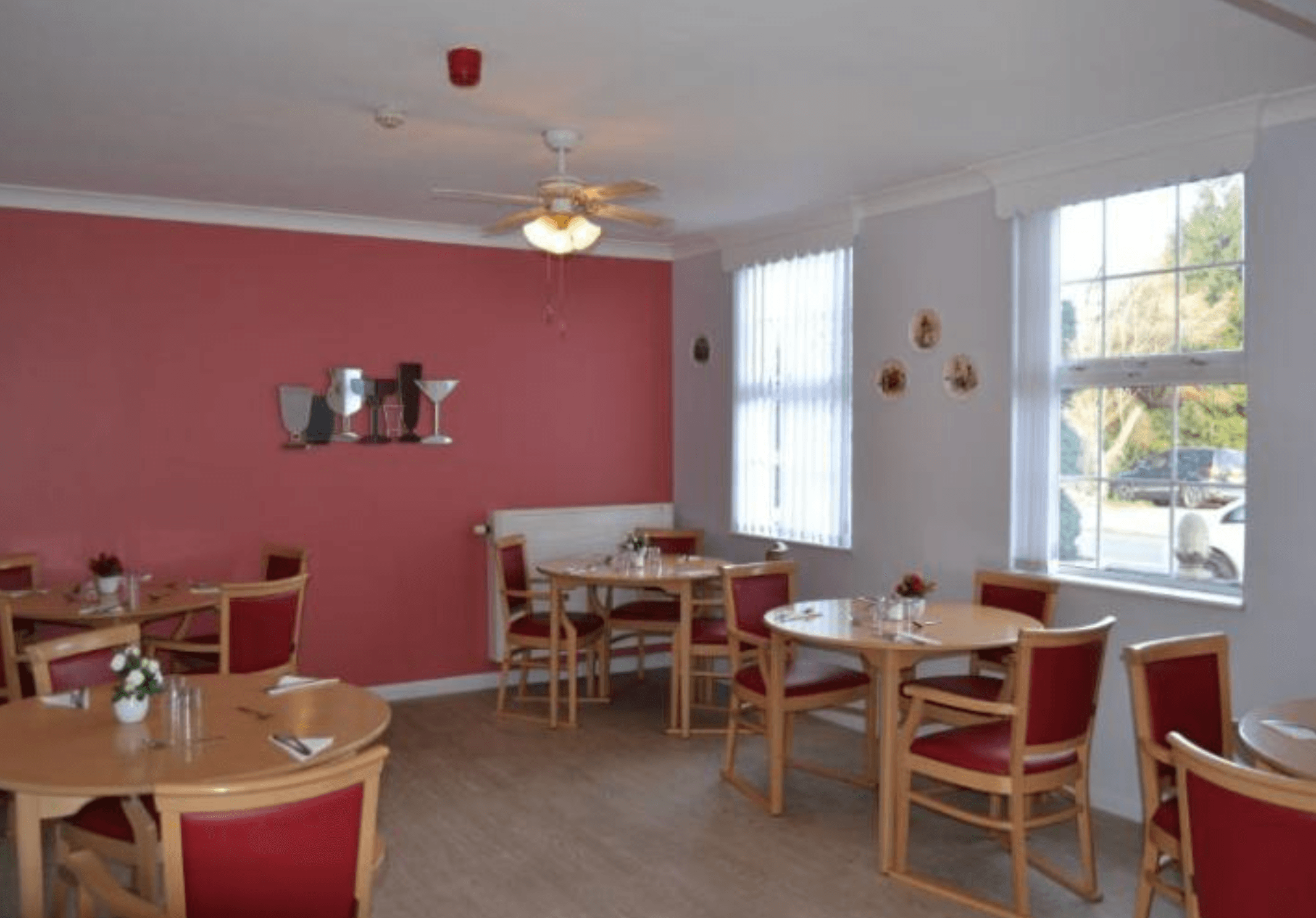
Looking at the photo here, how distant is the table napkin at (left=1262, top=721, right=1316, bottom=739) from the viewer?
2857 mm

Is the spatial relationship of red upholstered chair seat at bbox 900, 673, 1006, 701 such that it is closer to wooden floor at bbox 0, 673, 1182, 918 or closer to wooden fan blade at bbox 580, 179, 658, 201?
wooden floor at bbox 0, 673, 1182, 918

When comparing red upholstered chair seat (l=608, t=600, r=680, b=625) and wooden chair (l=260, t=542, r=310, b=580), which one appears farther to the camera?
red upholstered chair seat (l=608, t=600, r=680, b=625)

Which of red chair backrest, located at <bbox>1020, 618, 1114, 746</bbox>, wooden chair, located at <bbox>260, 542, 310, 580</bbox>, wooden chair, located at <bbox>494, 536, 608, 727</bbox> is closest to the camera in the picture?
red chair backrest, located at <bbox>1020, 618, 1114, 746</bbox>

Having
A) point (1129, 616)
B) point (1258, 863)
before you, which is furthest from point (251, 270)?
point (1258, 863)

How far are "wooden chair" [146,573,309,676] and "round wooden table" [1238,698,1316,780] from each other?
3651 millimetres

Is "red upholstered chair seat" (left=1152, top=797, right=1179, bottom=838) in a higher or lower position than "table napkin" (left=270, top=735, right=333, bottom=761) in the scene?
lower

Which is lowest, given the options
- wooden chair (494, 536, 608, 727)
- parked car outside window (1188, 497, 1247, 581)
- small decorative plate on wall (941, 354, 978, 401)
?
wooden chair (494, 536, 608, 727)

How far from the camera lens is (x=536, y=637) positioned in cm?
609

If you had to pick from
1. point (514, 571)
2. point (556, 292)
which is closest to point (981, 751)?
point (514, 571)

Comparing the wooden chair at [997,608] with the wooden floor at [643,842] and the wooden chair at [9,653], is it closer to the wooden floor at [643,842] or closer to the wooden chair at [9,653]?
the wooden floor at [643,842]

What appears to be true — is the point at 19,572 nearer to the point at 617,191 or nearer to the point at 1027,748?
the point at 617,191

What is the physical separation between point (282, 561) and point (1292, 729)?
15.5ft

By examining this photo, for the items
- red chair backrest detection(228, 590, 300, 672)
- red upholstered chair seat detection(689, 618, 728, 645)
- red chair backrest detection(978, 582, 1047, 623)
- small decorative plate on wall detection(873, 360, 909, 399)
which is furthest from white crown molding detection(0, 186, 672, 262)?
red chair backrest detection(978, 582, 1047, 623)

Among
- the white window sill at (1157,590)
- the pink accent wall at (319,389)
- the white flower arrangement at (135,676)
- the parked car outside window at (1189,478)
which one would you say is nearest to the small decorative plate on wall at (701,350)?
the pink accent wall at (319,389)
